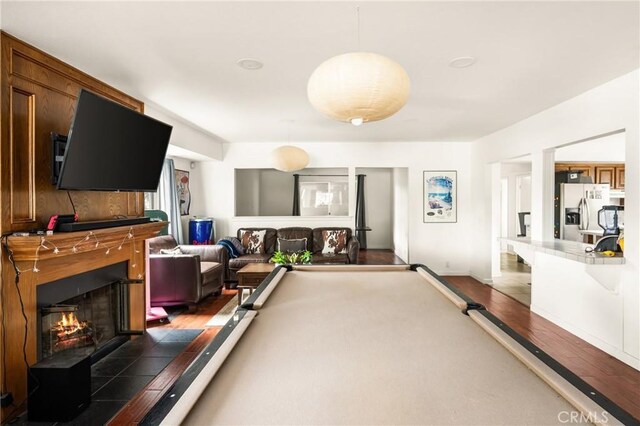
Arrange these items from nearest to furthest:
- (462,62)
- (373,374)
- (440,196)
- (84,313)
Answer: (373,374) → (462,62) → (84,313) → (440,196)

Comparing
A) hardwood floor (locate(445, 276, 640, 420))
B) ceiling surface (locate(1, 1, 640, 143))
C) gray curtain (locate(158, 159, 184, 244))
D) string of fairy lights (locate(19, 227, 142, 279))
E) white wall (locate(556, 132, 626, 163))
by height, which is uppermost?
ceiling surface (locate(1, 1, 640, 143))

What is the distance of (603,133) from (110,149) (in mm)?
4215

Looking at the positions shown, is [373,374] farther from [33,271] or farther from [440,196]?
[440,196]

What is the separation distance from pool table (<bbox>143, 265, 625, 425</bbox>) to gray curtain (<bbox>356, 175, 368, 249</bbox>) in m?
7.82

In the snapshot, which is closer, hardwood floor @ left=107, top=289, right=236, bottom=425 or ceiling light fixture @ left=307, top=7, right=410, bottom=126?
ceiling light fixture @ left=307, top=7, right=410, bottom=126

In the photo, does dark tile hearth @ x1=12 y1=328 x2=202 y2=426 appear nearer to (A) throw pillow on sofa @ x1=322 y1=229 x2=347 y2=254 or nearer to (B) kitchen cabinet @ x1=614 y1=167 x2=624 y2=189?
(A) throw pillow on sofa @ x1=322 y1=229 x2=347 y2=254

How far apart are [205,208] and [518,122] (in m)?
5.25

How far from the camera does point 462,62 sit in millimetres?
2879

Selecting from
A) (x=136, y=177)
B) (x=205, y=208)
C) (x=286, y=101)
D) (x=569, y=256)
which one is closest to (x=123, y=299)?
(x=136, y=177)

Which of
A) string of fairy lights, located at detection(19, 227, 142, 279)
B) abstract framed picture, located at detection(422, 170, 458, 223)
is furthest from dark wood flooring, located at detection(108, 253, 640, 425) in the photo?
abstract framed picture, located at detection(422, 170, 458, 223)

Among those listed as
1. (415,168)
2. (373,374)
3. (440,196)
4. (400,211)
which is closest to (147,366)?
(373,374)

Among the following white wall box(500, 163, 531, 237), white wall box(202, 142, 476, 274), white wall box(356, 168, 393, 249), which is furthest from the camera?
white wall box(356, 168, 393, 249)

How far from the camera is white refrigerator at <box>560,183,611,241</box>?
21.0ft
